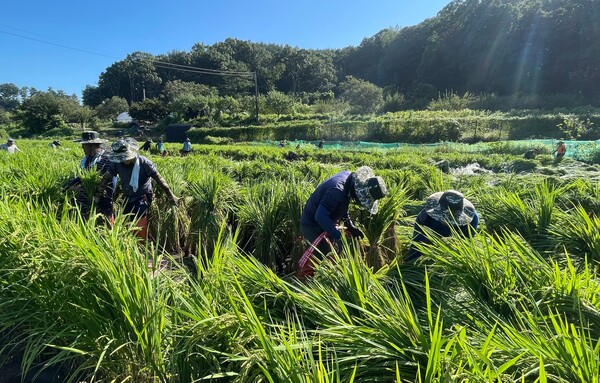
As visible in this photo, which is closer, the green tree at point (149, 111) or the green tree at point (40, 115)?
the green tree at point (40, 115)

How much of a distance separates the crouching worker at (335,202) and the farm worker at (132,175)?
1.97 meters

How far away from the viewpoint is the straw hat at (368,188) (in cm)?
297

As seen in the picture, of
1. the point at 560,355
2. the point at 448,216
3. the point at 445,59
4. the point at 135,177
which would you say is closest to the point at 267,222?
the point at 135,177

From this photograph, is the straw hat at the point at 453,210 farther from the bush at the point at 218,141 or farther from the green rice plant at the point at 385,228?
the bush at the point at 218,141

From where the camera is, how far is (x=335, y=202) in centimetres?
308

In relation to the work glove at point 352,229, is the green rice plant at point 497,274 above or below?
above

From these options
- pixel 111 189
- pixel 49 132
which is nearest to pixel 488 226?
pixel 111 189

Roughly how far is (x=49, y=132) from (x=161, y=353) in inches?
2143

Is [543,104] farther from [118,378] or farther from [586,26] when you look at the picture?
[118,378]

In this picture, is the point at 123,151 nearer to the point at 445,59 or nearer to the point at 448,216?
the point at 448,216

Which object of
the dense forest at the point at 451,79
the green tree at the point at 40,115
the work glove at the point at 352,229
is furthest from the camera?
the green tree at the point at 40,115

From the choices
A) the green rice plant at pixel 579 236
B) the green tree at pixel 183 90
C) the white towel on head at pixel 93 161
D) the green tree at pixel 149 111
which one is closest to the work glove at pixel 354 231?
the green rice plant at pixel 579 236

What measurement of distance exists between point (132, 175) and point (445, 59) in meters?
66.7

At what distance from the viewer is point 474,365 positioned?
4.00 ft
